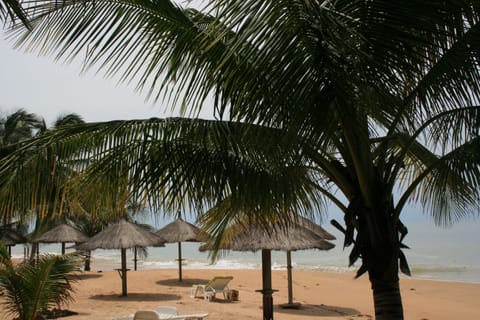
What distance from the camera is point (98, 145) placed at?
4523 millimetres

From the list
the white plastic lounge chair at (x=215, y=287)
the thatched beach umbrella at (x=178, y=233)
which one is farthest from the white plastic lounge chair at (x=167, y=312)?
the thatched beach umbrella at (x=178, y=233)

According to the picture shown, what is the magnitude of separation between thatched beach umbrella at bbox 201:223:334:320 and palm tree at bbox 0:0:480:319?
5.57 m

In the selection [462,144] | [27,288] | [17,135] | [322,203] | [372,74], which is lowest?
[27,288]

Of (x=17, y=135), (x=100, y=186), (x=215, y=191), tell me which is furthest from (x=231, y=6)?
(x=17, y=135)

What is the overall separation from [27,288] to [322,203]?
3.64 meters

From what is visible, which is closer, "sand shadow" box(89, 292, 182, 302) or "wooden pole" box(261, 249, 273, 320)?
"wooden pole" box(261, 249, 273, 320)

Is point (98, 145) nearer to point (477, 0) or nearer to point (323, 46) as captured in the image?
point (323, 46)

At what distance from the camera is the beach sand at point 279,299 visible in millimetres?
13195

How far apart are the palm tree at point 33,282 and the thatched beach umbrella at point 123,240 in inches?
375

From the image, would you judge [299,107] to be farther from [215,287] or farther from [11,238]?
[11,238]

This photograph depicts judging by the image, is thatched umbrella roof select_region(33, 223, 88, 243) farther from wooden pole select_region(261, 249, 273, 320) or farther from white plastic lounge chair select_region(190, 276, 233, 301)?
wooden pole select_region(261, 249, 273, 320)

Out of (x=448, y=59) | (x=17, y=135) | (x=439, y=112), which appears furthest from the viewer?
(x=17, y=135)

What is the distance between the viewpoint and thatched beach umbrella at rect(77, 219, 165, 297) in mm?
→ 16189

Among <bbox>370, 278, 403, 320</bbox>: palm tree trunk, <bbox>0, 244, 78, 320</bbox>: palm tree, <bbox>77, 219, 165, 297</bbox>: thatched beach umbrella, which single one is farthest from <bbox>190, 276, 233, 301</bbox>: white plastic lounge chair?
<bbox>370, 278, 403, 320</bbox>: palm tree trunk
